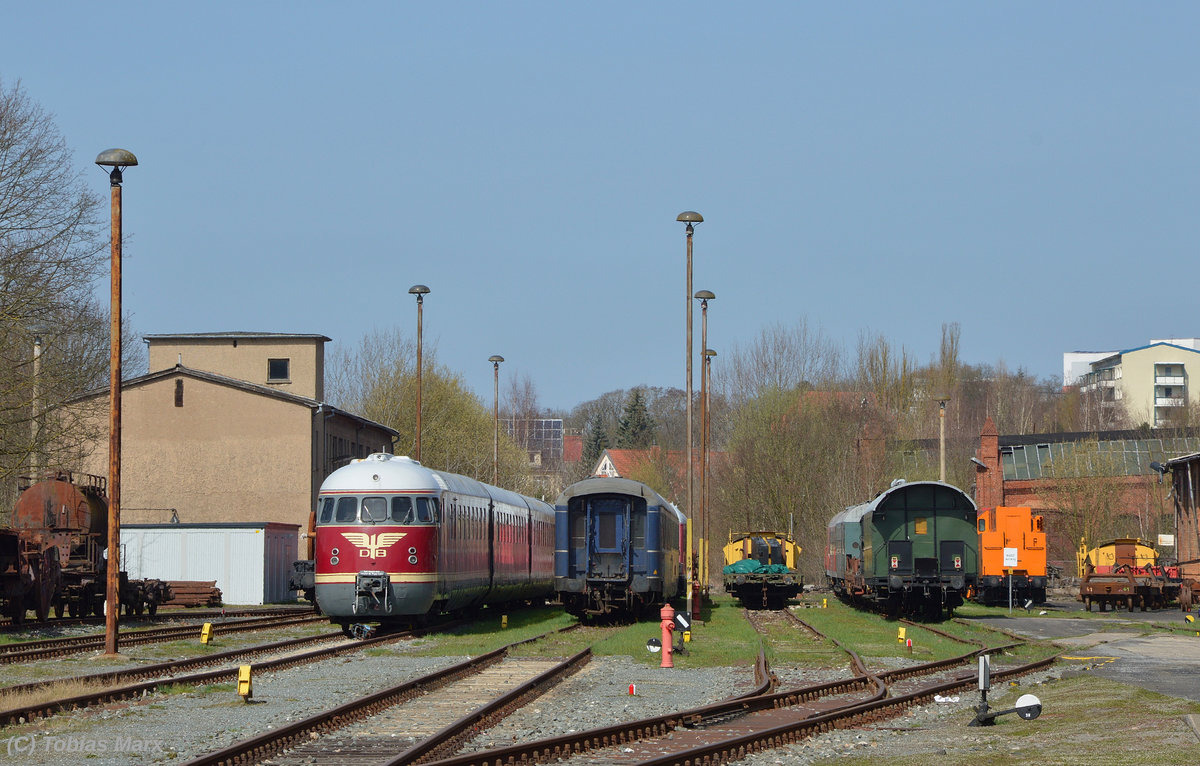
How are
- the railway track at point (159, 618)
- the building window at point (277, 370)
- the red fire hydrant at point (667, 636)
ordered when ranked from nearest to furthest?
the red fire hydrant at point (667, 636)
the railway track at point (159, 618)
the building window at point (277, 370)

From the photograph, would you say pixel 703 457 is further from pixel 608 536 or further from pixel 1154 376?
pixel 1154 376

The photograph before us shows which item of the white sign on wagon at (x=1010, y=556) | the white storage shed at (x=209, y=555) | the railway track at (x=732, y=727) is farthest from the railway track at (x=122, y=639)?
the white sign on wagon at (x=1010, y=556)

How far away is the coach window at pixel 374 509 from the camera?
82.3ft

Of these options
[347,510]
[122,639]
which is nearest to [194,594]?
[122,639]

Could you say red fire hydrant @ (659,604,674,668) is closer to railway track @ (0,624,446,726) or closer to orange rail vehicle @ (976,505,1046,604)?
railway track @ (0,624,446,726)

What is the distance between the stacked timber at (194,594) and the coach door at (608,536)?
1456 cm

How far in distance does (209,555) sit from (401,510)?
19310 mm

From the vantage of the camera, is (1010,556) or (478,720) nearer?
(478,720)

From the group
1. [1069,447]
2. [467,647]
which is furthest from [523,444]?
[467,647]

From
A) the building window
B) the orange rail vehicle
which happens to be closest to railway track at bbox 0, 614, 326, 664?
the orange rail vehicle

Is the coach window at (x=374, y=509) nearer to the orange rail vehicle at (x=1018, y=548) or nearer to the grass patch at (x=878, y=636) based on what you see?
the grass patch at (x=878, y=636)

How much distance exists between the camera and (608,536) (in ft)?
97.0

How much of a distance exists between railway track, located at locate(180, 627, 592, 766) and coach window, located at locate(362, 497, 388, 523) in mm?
7051

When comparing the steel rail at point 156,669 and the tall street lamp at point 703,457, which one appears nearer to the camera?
the steel rail at point 156,669
